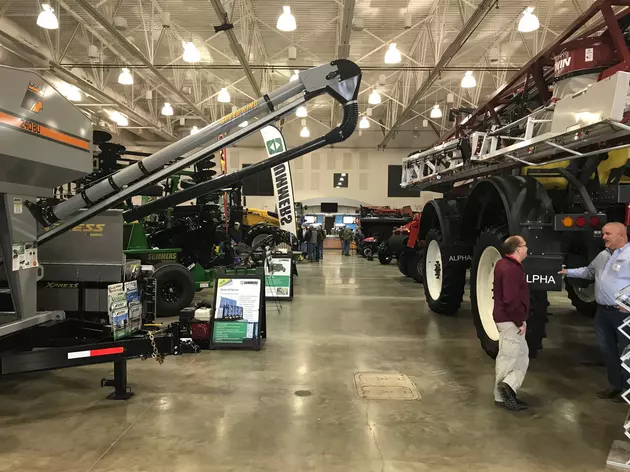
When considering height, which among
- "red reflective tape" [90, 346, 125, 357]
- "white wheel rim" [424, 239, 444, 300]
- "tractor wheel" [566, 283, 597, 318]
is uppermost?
"white wheel rim" [424, 239, 444, 300]

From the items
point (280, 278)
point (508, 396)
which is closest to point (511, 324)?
point (508, 396)

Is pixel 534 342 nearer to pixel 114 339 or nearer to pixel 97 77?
pixel 114 339

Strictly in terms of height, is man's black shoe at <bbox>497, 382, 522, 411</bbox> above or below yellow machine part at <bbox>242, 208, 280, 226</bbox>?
below

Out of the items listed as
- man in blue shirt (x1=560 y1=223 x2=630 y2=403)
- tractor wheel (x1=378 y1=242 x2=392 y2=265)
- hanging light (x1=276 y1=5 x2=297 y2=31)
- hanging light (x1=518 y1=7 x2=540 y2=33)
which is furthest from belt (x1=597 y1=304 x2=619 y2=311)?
tractor wheel (x1=378 y1=242 x2=392 y2=265)

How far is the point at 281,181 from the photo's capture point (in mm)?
8953

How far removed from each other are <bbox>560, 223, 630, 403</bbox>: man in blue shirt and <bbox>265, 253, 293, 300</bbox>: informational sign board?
18.8ft

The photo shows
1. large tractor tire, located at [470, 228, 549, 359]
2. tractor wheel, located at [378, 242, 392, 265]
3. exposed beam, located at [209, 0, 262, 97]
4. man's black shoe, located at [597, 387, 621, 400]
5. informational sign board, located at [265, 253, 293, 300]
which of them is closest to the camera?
man's black shoe, located at [597, 387, 621, 400]

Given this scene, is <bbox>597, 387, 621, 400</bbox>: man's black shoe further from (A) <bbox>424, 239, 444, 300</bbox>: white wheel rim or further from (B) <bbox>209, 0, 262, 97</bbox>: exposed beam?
(B) <bbox>209, 0, 262, 97</bbox>: exposed beam

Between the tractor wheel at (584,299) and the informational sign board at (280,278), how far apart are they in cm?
495

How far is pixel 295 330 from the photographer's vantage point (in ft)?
21.4

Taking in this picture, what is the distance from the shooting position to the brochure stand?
541cm

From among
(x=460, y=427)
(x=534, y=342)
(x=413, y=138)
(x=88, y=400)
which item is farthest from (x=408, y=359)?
(x=413, y=138)

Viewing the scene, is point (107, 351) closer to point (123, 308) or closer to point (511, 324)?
point (123, 308)

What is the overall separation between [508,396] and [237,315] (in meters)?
3.12
